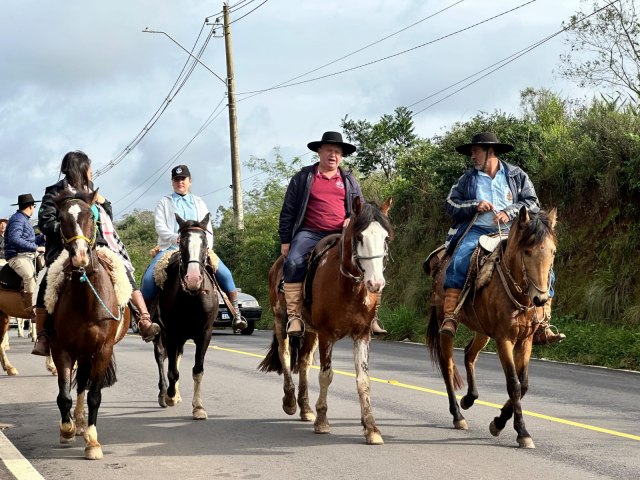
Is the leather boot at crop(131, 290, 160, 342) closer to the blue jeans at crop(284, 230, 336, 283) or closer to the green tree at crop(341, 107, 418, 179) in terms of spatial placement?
the blue jeans at crop(284, 230, 336, 283)

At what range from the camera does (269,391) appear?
12844mm

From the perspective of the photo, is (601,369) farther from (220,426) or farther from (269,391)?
(220,426)

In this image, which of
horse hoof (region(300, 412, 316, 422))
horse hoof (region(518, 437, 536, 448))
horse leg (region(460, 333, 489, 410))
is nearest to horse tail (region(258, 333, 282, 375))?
horse hoof (region(300, 412, 316, 422))

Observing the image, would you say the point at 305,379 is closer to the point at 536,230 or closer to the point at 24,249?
the point at 536,230

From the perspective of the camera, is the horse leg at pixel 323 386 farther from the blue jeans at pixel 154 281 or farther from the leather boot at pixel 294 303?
the blue jeans at pixel 154 281

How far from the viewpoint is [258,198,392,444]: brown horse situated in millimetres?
8695

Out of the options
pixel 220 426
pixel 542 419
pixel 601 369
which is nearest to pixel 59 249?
pixel 220 426

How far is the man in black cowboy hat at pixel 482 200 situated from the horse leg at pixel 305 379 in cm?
149

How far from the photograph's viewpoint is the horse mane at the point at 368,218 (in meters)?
8.77

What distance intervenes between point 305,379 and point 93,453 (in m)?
2.71

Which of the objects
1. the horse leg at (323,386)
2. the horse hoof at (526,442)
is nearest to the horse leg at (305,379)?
the horse leg at (323,386)

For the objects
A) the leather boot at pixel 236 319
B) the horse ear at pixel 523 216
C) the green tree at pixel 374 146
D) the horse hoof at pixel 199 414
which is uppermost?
the green tree at pixel 374 146

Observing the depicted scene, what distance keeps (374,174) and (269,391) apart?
22.5 metres

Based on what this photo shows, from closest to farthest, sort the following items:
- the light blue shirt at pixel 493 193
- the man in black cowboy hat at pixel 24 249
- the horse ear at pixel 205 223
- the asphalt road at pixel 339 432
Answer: the asphalt road at pixel 339 432, the light blue shirt at pixel 493 193, the horse ear at pixel 205 223, the man in black cowboy hat at pixel 24 249
